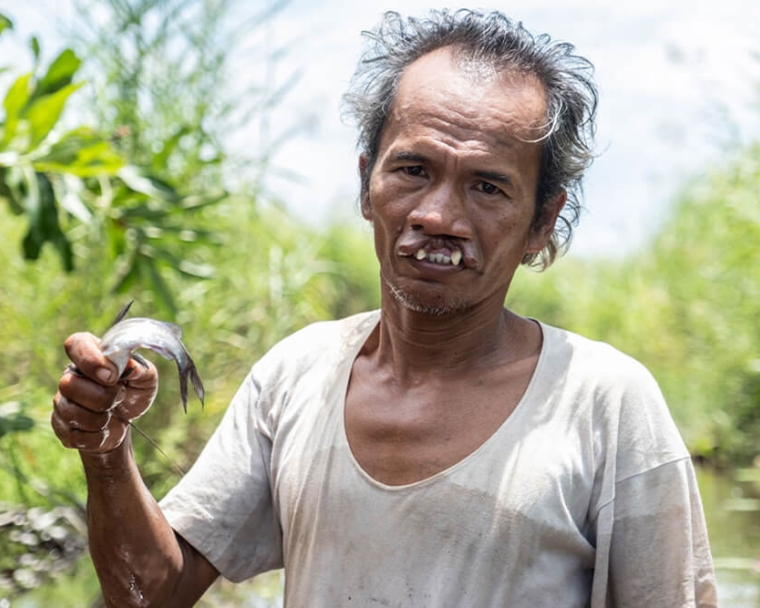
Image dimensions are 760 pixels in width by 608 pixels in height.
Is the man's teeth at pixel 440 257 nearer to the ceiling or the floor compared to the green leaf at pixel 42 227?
nearer to the ceiling

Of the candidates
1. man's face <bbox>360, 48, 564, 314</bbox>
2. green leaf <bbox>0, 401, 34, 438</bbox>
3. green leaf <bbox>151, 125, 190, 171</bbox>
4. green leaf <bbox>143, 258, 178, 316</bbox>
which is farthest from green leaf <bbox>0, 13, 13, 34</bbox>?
man's face <bbox>360, 48, 564, 314</bbox>

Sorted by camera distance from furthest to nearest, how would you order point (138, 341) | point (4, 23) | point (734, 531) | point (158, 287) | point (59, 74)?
point (734, 531) < point (158, 287) < point (59, 74) < point (4, 23) < point (138, 341)

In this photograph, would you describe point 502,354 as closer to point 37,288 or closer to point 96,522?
point 96,522

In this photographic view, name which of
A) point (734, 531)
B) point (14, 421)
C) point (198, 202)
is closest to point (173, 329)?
point (14, 421)

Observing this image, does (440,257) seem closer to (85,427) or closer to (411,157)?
(411,157)

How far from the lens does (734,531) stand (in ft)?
15.9

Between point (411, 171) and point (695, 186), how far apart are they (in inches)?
230

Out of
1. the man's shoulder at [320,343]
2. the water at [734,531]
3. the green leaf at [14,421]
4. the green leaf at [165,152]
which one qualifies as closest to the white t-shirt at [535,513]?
the man's shoulder at [320,343]

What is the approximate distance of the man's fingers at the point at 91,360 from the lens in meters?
1.64

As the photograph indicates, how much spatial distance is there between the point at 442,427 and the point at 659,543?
37 cm

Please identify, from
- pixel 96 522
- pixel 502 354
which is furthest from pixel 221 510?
pixel 502 354

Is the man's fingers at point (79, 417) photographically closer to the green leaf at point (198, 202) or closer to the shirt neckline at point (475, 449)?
the shirt neckline at point (475, 449)

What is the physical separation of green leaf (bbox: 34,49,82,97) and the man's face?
2.08m

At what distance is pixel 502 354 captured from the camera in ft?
6.48
